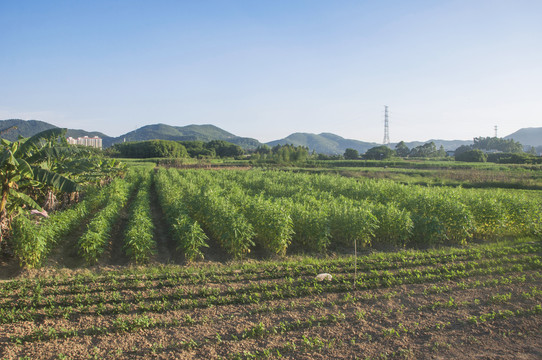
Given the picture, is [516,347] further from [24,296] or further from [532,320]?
[24,296]

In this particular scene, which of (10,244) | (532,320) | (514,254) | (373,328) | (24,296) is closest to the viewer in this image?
(373,328)

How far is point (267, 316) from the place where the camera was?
5977 millimetres

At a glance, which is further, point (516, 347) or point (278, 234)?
point (278, 234)

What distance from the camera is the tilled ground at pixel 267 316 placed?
4969 mm

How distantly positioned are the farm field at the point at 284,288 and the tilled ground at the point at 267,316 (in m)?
0.03

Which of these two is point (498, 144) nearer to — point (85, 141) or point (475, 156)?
point (475, 156)

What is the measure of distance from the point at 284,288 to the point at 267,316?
1182mm

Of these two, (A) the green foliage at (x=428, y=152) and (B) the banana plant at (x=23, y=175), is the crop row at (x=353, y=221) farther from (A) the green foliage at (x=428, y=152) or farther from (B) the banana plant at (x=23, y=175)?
(A) the green foliage at (x=428, y=152)

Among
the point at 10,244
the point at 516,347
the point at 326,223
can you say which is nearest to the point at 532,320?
the point at 516,347

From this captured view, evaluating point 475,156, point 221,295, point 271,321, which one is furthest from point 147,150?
point 271,321

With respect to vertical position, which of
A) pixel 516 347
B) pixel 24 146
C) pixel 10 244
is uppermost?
pixel 24 146

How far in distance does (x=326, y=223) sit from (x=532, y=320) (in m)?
5.48

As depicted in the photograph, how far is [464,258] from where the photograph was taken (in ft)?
30.5

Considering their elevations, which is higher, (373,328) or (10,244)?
(10,244)
